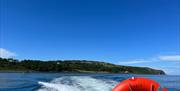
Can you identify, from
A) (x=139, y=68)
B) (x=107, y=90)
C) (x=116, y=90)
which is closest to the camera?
(x=116, y=90)

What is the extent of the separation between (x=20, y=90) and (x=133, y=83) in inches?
393

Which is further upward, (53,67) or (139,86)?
(53,67)

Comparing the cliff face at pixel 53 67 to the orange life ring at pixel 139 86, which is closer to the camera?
the orange life ring at pixel 139 86

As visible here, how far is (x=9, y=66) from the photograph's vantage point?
109812 millimetres

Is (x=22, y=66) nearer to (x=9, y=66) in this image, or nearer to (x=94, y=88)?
(x=9, y=66)

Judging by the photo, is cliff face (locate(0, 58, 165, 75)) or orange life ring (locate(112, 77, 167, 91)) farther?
cliff face (locate(0, 58, 165, 75))

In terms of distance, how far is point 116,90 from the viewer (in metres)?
10.1

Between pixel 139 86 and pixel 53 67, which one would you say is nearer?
pixel 139 86

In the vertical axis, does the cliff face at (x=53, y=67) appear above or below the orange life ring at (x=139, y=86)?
above

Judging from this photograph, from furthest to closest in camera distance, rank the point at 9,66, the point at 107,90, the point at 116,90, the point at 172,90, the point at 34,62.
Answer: the point at 34,62 < the point at 9,66 < the point at 172,90 < the point at 107,90 < the point at 116,90

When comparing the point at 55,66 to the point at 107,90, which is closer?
the point at 107,90

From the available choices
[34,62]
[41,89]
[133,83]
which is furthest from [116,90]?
[34,62]

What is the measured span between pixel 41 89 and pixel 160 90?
9002 millimetres

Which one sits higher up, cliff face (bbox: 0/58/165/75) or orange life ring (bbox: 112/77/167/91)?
cliff face (bbox: 0/58/165/75)
